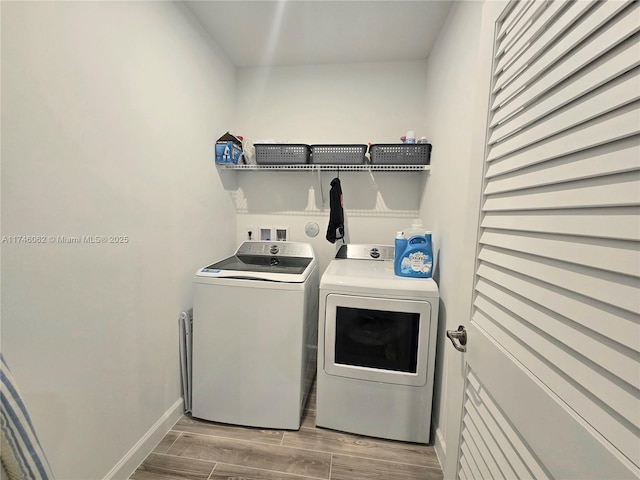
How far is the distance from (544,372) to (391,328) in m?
1.01

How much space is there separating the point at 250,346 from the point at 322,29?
213cm

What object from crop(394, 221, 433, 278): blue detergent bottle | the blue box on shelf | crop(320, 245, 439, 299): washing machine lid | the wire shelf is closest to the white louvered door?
crop(320, 245, 439, 299): washing machine lid

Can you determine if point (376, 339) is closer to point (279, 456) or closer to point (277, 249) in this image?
point (279, 456)

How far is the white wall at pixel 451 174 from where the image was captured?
1188 mm

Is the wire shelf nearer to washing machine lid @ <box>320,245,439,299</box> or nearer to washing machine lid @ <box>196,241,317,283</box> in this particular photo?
washing machine lid @ <box>196,241,317,283</box>

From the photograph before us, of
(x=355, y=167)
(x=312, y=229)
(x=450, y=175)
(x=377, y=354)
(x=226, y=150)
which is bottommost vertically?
(x=377, y=354)

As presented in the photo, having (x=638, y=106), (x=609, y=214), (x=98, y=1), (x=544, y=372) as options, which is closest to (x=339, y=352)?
(x=544, y=372)

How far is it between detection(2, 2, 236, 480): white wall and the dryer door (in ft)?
3.29

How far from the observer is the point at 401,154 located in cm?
192

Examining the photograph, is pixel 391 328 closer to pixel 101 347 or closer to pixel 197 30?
pixel 101 347

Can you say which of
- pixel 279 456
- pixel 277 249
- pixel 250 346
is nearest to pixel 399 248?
pixel 277 249

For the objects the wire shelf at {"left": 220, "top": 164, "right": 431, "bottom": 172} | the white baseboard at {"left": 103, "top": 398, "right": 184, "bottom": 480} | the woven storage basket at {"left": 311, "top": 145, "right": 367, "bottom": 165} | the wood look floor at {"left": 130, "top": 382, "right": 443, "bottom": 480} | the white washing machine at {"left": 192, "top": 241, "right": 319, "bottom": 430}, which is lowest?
the wood look floor at {"left": 130, "top": 382, "right": 443, "bottom": 480}

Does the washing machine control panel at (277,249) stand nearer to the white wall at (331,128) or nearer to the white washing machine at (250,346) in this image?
the white wall at (331,128)

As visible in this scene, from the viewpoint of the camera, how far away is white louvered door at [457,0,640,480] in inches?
15.8
